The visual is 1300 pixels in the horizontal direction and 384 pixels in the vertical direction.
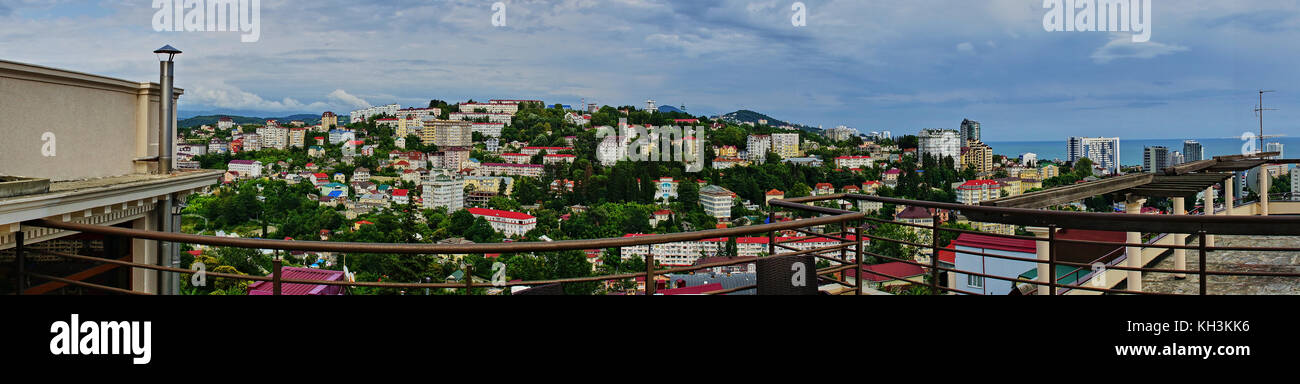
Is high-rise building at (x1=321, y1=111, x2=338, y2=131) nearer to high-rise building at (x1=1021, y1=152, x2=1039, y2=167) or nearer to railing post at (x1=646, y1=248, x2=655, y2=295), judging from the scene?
high-rise building at (x1=1021, y1=152, x2=1039, y2=167)

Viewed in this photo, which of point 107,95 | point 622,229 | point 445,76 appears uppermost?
point 445,76

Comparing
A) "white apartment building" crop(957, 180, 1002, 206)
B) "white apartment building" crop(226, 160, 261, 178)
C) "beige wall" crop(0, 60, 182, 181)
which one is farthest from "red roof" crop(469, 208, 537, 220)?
"beige wall" crop(0, 60, 182, 181)

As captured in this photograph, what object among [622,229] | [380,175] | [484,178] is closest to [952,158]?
[622,229]

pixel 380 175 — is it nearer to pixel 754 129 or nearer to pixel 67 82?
pixel 754 129

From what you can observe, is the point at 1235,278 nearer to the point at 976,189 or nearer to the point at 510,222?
the point at 510,222

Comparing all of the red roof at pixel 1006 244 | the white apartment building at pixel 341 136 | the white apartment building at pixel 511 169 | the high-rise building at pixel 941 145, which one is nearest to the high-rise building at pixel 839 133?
the high-rise building at pixel 941 145
